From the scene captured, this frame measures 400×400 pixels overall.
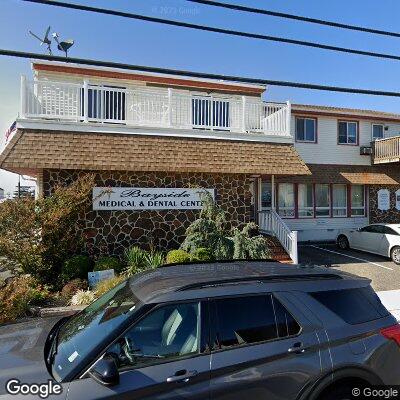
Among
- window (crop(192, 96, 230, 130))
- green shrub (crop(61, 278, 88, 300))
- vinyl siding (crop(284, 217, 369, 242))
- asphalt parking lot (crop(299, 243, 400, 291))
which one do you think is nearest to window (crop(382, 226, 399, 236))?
asphalt parking lot (crop(299, 243, 400, 291))

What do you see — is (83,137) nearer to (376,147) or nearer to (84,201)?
(84,201)

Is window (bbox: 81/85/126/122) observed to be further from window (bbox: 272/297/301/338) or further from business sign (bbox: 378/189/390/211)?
business sign (bbox: 378/189/390/211)

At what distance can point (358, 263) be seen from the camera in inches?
488

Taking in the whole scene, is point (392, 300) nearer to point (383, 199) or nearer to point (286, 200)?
point (286, 200)

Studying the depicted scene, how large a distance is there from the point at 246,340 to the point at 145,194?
8197 millimetres

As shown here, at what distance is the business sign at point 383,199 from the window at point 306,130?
4810 mm

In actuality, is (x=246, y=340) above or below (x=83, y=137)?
below

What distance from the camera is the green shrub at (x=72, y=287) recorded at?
8.09 meters

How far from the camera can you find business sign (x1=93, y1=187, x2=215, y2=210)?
10.3 meters

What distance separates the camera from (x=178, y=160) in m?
10.7

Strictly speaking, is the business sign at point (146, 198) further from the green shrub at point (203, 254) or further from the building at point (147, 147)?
the green shrub at point (203, 254)

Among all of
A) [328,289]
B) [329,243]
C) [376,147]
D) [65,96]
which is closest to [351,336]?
[328,289]

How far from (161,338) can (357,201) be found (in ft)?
58.3

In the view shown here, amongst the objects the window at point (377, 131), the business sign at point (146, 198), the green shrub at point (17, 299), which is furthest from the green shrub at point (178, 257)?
the window at point (377, 131)
